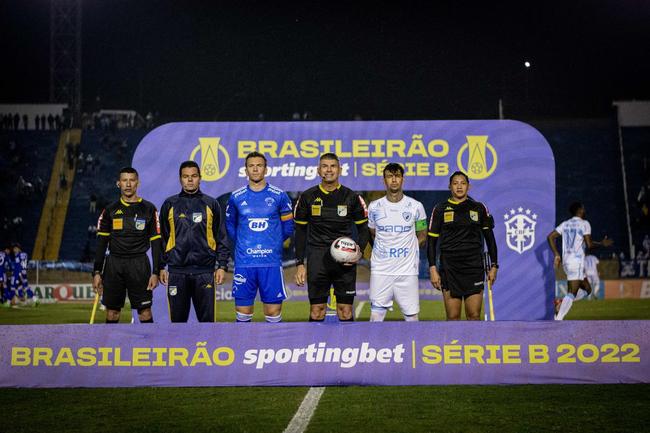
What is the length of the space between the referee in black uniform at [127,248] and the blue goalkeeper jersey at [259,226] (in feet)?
3.16

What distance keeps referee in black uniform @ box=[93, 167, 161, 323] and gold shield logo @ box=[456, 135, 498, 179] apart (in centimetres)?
648

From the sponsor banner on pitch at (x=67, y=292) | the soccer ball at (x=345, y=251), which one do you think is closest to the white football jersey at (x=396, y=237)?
the soccer ball at (x=345, y=251)

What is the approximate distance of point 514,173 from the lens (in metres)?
14.4

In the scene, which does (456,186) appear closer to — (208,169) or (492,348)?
(492,348)

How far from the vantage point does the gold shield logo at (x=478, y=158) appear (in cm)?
1440

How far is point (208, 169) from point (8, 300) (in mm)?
10686

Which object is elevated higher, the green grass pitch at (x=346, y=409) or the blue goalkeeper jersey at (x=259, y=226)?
the blue goalkeeper jersey at (x=259, y=226)

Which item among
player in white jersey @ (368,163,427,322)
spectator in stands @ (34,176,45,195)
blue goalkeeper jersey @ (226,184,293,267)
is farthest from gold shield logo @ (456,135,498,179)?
spectator in stands @ (34,176,45,195)

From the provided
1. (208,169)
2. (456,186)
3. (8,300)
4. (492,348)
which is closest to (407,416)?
(492,348)

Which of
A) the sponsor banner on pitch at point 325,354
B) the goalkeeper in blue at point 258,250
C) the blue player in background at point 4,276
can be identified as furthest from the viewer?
the blue player in background at point 4,276

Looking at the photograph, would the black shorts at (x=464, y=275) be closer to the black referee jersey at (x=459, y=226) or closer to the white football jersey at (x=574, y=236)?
the black referee jersey at (x=459, y=226)

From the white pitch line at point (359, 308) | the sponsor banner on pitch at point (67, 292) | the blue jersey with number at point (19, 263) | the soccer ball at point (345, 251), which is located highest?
the blue jersey with number at point (19, 263)

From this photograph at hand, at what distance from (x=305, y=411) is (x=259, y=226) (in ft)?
10.2

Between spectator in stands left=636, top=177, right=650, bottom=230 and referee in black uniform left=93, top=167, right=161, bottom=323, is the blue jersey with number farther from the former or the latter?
spectator in stands left=636, top=177, right=650, bottom=230
